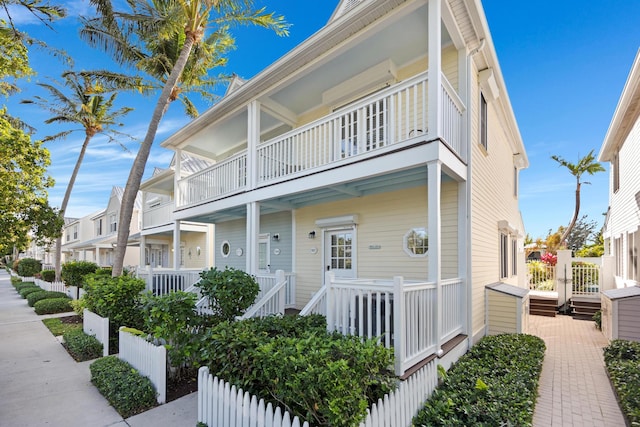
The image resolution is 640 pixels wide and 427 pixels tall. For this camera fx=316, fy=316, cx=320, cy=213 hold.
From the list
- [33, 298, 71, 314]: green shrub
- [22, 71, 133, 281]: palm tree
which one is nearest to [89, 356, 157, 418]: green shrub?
[33, 298, 71, 314]: green shrub

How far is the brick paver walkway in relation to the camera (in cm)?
420

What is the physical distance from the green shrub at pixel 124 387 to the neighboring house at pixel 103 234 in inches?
759

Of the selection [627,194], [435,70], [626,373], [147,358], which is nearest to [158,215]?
[147,358]

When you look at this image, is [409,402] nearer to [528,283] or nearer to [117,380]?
[117,380]

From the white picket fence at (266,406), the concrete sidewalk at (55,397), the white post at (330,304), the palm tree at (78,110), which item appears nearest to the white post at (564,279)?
the white picket fence at (266,406)

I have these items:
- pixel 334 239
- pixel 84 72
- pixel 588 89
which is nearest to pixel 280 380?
pixel 334 239

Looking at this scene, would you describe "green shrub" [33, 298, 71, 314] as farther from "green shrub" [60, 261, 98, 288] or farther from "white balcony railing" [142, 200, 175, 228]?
"white balcony railing" [142, 200, 175, 228]

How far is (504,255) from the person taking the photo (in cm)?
1024

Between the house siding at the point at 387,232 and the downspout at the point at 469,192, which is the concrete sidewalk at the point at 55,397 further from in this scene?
the downspout at the point at 469,192

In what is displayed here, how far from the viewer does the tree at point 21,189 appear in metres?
8.45

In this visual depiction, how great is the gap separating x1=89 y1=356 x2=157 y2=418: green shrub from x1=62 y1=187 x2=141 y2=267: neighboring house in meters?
19.3

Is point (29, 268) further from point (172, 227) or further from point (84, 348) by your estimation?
point (84, 348)

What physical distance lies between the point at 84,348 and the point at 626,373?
10.2 metres

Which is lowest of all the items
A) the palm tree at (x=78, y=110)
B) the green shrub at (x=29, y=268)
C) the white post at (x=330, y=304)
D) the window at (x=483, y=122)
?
the green shrub at (x=29, y=268)
